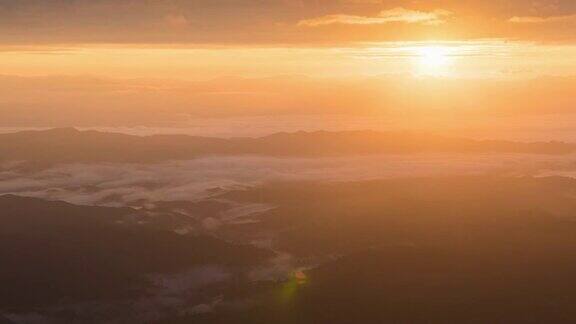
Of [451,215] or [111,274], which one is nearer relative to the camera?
[111,274]

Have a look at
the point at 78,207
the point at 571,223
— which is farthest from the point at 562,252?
the point at 78,207


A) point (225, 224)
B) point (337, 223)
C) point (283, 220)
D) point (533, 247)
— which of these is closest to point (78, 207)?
point (225, 224)

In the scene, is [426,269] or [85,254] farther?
[85,254]

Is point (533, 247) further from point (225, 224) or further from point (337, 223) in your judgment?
point (225, 224)

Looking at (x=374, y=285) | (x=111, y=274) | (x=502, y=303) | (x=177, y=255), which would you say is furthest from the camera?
(x=177, y=255)

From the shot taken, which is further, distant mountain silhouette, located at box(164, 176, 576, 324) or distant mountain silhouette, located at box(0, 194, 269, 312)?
distant mountain silhouette, located at box(0, 194, 269, 312)

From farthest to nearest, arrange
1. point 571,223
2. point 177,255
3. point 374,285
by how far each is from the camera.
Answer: point 571,223, point 177,255, point 374,285

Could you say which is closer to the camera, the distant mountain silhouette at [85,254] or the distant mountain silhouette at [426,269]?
the distant mountain silhouette at [426,269]

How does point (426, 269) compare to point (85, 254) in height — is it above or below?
below

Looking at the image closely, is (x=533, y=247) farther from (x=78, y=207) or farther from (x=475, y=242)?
(x=78, y=207)
